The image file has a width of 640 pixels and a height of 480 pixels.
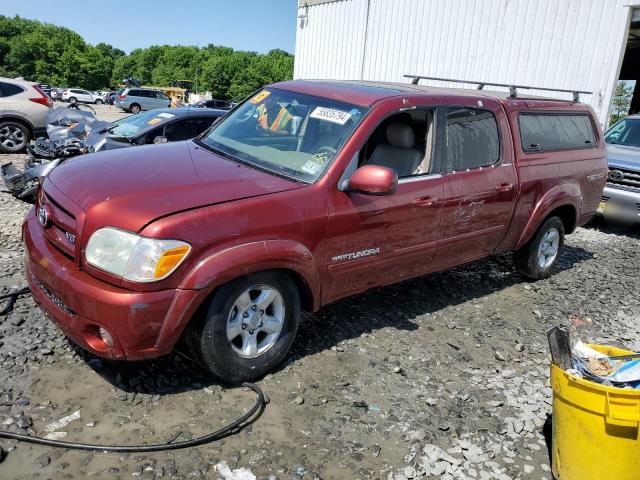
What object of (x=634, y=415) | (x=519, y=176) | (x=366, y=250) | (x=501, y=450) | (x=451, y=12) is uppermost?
(x=451, y=12)

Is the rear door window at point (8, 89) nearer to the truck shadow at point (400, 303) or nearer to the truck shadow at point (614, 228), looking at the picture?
the truck shadow at point (400, 303)

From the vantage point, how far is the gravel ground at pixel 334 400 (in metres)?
2.75

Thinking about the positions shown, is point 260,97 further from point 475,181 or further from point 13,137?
point 13,137

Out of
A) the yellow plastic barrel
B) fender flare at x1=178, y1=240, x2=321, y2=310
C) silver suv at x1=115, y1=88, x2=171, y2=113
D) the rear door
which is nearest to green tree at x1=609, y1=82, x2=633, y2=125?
the rear door

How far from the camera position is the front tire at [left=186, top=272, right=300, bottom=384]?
302cm

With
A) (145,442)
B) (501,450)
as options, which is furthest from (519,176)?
(145,442)

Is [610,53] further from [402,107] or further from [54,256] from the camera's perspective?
[54,256]

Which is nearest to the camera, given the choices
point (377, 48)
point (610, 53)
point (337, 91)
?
point (337, 91)

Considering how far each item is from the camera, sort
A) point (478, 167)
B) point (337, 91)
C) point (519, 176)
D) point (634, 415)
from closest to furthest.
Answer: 1. point (634, 415)
2. point (337, 91)
3. point (478, 167)
4. point (519, 176)

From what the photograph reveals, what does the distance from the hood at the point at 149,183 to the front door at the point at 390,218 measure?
46 centimetres

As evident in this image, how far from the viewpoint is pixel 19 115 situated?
10.6 meters

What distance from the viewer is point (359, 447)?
2.92m

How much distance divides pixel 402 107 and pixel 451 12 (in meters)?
10.7

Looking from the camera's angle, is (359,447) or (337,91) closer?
(359,447)
